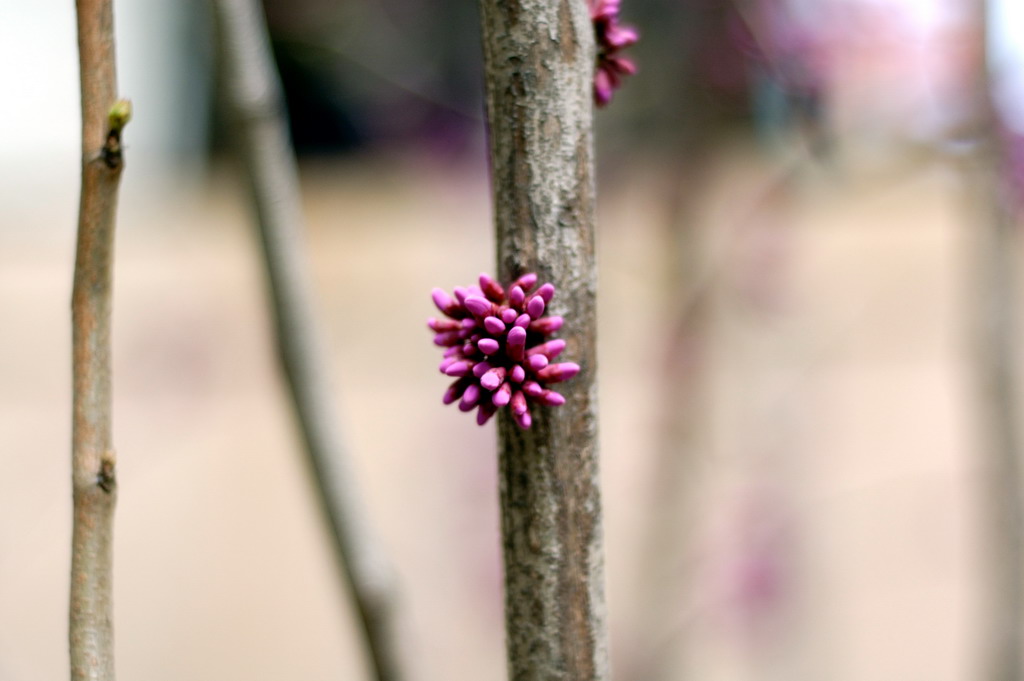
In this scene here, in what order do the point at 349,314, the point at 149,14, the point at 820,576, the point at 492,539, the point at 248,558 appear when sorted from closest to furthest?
the point at 492,539, the point at 820,576, the point at 248,558, the point at 349,314, the point at 149,14

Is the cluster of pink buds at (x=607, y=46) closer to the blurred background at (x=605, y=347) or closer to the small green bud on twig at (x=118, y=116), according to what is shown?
the small green bud on twig at (x=118, y=116)

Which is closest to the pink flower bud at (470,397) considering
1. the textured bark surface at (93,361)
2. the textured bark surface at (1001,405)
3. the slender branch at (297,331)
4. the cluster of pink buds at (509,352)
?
the cluster of pink buds at (509,352)

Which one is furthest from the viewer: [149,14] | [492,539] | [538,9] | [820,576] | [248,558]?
[149,14]

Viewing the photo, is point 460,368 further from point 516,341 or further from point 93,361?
point 93,361

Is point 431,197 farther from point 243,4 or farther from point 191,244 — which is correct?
point 243,4

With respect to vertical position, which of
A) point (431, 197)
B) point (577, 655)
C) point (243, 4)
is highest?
point (431, 197)

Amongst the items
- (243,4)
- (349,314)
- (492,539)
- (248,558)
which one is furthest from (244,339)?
(243,4)

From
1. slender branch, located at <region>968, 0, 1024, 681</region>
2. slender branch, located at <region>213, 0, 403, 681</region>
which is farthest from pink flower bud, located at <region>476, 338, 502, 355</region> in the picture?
slender branch, located at <region>968, 0, 1024, 681</region>
